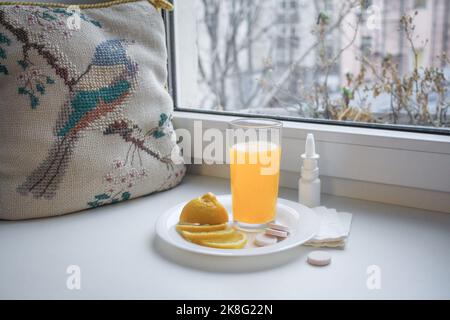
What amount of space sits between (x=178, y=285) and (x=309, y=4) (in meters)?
0.86

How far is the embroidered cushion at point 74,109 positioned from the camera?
0.97 meters

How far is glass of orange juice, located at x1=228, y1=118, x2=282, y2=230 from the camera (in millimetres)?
924

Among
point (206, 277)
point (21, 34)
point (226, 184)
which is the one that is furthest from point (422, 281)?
point (21, 34)

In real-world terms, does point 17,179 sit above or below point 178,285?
above

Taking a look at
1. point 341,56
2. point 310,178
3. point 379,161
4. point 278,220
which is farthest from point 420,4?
point 278,220

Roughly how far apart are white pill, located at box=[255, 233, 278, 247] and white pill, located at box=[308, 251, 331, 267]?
2.5 inches

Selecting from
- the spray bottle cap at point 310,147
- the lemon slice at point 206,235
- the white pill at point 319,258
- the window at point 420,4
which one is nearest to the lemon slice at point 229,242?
the lemon slice at point 206,235

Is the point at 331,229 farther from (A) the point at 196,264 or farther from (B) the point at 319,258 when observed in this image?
(A) the point at 196,264

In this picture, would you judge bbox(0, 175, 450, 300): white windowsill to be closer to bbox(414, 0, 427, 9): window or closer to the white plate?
the white plate

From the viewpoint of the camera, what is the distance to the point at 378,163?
1.07 meters

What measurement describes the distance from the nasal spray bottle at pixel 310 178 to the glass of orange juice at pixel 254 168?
0.10m

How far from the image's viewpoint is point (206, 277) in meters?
0.79

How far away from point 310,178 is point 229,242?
0.83 feet
